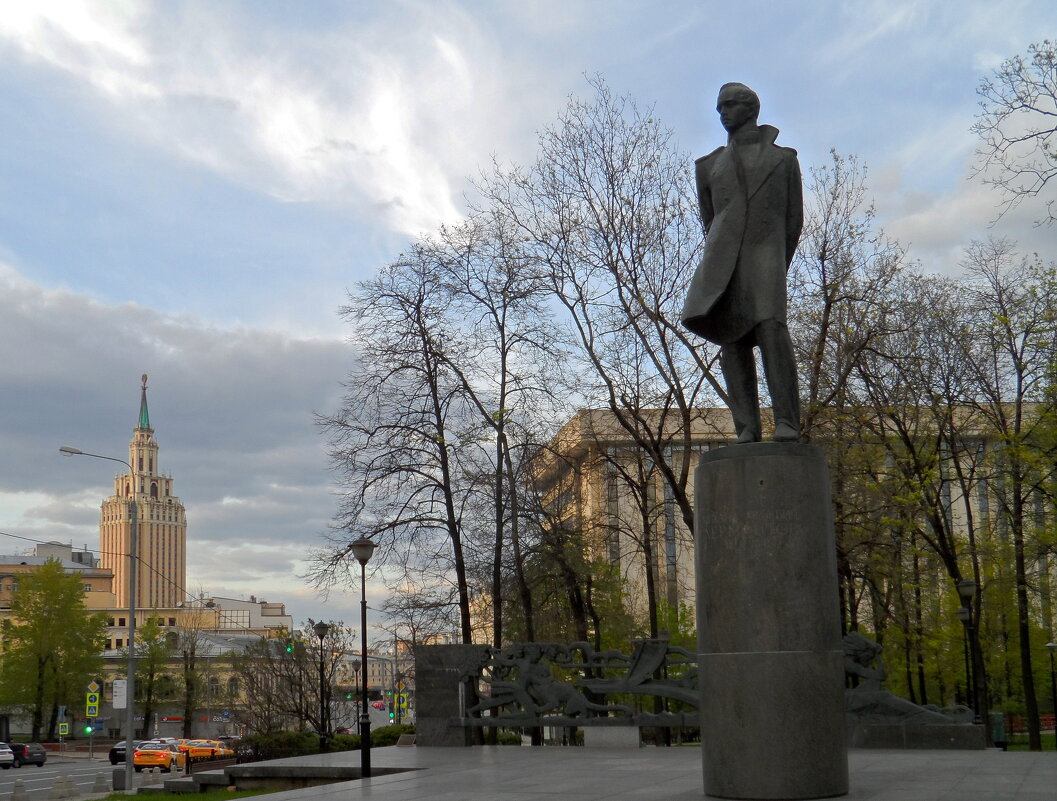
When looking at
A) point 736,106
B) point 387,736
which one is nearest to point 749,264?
point 736,106

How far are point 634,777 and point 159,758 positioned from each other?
3689 cm

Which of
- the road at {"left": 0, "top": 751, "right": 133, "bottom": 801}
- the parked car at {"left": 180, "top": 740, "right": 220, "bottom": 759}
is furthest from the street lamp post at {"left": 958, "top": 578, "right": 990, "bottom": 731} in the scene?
the parked car at {"left": 180, "top": 740, "right": 220, "bottom": 759}

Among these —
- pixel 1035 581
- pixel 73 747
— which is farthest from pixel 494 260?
pixel 73 747

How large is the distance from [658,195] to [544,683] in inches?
444

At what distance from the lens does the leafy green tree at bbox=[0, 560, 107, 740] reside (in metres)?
57.3

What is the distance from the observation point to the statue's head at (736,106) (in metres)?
9.55

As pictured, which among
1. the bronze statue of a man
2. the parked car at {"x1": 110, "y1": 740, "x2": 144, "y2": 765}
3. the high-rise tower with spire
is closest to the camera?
the bronze statue of a man

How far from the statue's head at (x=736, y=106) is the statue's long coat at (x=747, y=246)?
28 cm

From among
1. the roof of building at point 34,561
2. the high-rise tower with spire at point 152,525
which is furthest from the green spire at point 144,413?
the roof of building at point 34,561

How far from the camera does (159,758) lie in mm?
43031

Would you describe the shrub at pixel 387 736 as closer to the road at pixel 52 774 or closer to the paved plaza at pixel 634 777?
the road at pixel 52 774

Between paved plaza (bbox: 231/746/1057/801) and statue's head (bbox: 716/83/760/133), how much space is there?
18.4 feet

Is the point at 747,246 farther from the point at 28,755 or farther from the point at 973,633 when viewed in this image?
the point at 28,755

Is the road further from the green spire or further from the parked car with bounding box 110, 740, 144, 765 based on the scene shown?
the green spire
